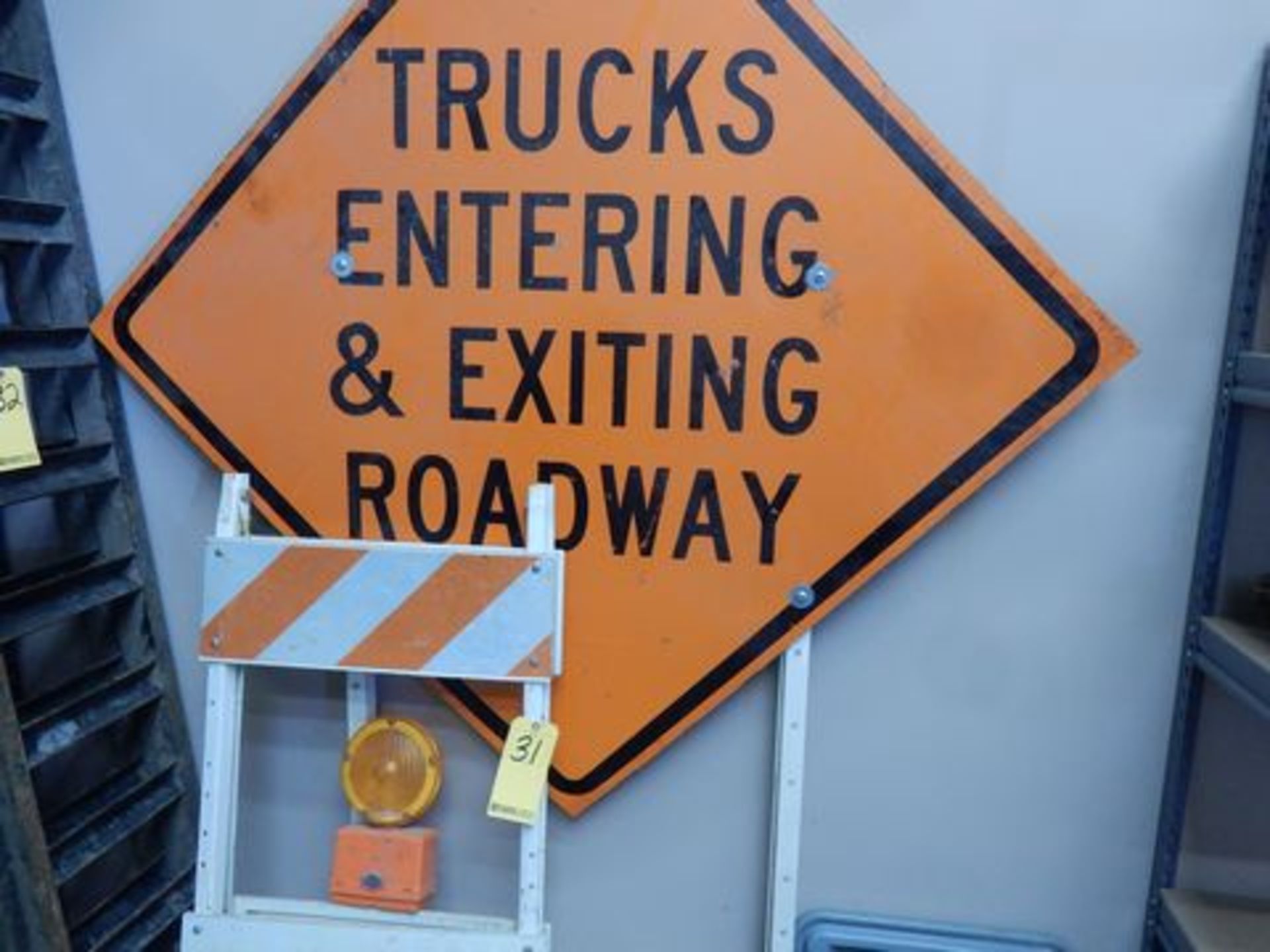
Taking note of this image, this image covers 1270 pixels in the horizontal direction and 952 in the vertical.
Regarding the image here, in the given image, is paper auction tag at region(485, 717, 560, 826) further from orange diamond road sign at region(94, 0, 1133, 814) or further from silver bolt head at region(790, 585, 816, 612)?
silver bolt head at region(790, 585, 816, 612)

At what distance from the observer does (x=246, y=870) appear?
5.08 ft

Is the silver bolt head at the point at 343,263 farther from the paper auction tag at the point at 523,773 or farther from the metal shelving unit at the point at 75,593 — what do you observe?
the paper auction tag at the point at 523,773

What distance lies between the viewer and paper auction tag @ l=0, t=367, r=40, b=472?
127 centimetres

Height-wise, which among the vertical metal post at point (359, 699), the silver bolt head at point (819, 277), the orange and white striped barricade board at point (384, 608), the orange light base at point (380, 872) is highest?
the silver bolt head at point (819, 277)

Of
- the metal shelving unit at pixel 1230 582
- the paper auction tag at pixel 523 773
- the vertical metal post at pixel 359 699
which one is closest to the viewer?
the metal shelving unit at pixel 1230 582

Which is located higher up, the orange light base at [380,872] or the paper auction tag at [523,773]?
the paper auction tag at [523,773]

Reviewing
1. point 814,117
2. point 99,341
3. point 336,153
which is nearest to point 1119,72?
point 814,117

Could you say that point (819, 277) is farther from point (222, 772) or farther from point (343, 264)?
point (222, 772)

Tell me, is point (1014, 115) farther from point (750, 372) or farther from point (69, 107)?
point (69, 107)

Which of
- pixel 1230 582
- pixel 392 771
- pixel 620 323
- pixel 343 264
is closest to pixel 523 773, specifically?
pixel 392 771

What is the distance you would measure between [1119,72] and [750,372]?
1.83 feet

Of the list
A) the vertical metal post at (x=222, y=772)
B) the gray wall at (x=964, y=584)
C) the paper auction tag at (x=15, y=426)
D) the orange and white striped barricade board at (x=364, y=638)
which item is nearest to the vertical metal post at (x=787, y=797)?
the gray wall at (x=964, y=584)

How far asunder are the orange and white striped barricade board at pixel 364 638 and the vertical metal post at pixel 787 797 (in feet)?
1.00

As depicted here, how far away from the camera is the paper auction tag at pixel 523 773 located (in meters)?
1.31
